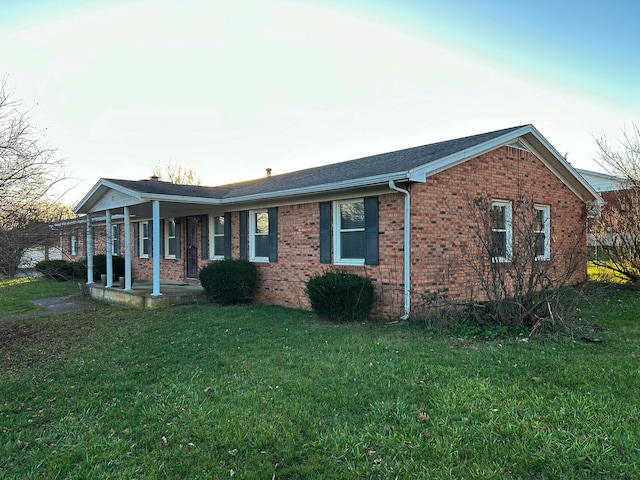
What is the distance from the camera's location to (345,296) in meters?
8.56

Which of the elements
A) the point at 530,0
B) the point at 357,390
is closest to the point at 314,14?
the point at 530,0

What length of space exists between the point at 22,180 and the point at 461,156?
8824 mm

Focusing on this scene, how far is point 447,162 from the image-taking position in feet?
28.9

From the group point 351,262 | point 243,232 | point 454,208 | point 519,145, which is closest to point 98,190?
point 243,232

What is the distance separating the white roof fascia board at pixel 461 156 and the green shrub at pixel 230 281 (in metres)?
5.63

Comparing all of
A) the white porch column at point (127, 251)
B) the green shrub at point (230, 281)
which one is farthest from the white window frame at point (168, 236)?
the green shrub at point (230, 281)

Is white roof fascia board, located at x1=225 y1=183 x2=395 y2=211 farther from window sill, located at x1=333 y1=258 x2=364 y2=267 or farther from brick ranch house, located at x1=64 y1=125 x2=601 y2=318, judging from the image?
window sill, located at x1=333 y1=258 x2=364 y2=267

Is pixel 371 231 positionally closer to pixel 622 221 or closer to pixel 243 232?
pixel 243 232

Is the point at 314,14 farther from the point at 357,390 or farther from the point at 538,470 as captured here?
the point at 538,470

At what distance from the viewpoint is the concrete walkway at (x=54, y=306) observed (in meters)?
11.0

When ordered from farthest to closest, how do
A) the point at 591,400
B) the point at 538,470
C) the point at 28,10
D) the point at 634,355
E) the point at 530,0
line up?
the point at 530,0 → the point at 28,10 → the point at 634,355 → the point at 591,400 → the point at 538,470

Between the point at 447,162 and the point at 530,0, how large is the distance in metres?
4.57

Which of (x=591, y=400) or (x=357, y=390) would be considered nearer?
(x=591, y=400)

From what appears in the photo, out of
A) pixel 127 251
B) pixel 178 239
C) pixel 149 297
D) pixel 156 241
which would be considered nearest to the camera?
pixel 156 241
